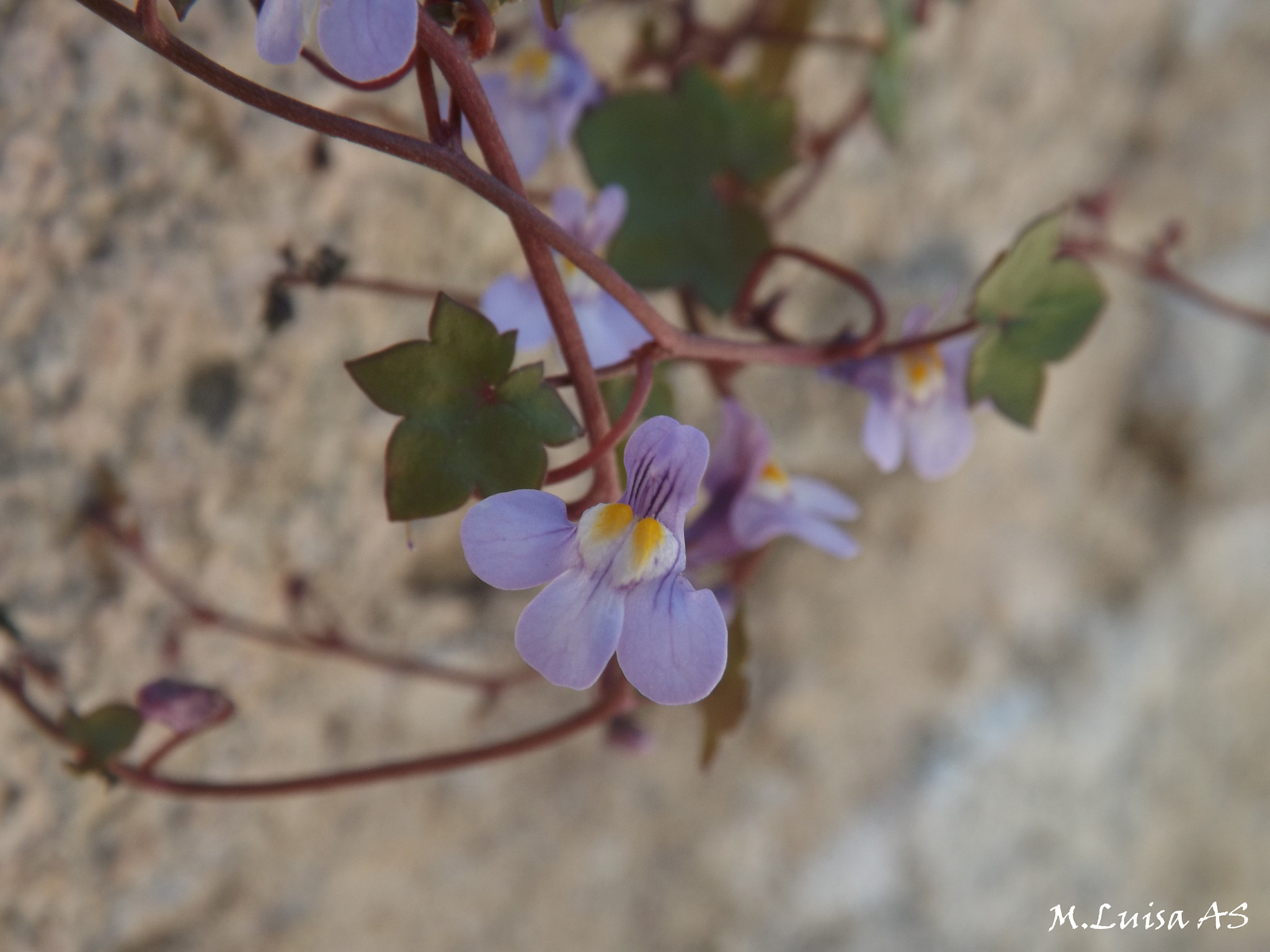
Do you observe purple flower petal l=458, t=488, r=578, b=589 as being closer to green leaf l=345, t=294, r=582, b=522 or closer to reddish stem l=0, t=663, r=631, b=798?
green leaf l=345, t=294, r=582, b=522

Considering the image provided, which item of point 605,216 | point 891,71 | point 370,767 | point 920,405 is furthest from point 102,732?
point 891,71

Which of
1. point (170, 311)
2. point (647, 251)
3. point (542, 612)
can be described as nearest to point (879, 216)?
point (647, 251)

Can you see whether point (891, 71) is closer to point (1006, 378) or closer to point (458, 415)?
point (1006, 378)

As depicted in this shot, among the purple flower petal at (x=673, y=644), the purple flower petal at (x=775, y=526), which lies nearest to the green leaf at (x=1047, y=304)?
the purple flower petal at (x=775, y=526)

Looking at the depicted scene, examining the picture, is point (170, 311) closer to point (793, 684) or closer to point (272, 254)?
point (272, 254)

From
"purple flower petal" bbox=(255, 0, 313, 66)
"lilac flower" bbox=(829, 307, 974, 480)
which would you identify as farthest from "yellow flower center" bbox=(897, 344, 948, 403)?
"purple flower petal" bbox=(255, 0, 313, 66)
